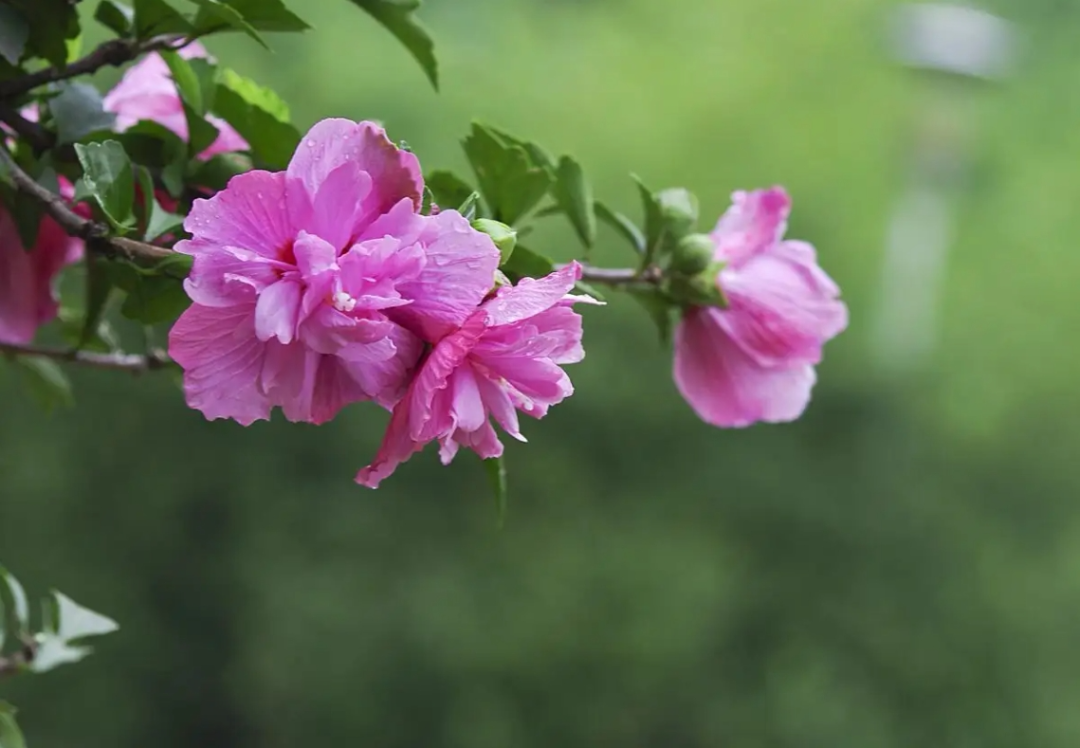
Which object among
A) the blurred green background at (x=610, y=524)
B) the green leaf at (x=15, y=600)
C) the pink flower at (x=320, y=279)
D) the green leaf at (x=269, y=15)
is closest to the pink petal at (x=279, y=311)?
the pink flower at (x=320, y=279)

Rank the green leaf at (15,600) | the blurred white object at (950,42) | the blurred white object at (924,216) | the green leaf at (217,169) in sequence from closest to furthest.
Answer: the green leaf at (217,169) < the green leaf at (15,600) < the blurred white object at (950,42) < the blurred white object at (924,216)

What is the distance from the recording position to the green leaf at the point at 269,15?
277mm

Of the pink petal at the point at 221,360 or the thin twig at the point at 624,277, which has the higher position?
the pink petal at the point at 221,360

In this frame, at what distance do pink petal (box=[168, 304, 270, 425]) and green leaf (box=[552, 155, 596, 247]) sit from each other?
135 millimetres

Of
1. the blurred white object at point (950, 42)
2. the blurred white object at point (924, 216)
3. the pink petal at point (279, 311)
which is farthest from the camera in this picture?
the blurred white object at point (924, 216)

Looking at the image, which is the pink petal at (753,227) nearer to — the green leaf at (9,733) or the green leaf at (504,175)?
the green leaf at (504,175)

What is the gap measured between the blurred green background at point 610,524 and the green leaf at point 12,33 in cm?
140

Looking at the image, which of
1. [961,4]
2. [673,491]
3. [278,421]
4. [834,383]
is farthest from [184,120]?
[961,4]

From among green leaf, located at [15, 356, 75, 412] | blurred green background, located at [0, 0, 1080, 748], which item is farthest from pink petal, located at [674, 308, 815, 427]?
blurred green background, located at [0, 0, 1080, 748]

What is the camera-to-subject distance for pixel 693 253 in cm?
32

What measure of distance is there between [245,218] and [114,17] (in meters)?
0.13

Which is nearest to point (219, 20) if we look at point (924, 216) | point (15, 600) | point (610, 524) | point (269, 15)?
point (269, 15)

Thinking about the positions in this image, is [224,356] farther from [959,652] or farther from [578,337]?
[959,652]

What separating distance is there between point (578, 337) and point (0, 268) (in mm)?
171
